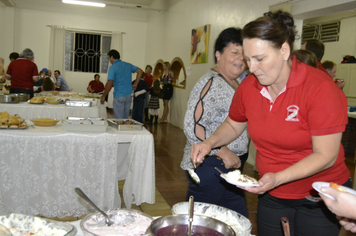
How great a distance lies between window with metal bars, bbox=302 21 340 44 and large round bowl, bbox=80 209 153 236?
9183 mm

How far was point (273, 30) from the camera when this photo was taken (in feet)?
3.67

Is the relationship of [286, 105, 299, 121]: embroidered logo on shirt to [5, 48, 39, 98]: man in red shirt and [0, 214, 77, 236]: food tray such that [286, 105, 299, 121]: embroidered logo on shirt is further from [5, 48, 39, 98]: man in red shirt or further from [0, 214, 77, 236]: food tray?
[5, 48, 39, 98]: man in red shirt

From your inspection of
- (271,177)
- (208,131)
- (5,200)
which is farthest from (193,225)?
(5,200)

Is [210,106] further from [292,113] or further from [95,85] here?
[95,85]

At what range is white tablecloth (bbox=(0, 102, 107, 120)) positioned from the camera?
152 inches

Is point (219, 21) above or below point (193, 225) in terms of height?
above

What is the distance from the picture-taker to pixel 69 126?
8.35ft

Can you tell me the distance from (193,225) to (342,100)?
65 cm

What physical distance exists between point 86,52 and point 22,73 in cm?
687

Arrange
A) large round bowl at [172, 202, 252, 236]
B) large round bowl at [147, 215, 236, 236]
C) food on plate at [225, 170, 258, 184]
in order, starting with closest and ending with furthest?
1. large round bowl at [147, 215, 236, 236]
2. large round bowl at [172, 202, 252, 236]
3. food on plate at [225, 170, 258, 184]

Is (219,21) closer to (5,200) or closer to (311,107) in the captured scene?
(5,200)

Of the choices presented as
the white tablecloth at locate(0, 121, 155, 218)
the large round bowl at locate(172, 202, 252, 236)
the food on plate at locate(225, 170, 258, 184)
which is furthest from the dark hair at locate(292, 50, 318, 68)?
the large round bowl at locate(172, 202, 252, 236)

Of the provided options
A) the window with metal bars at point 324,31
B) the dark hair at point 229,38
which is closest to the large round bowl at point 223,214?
the dark hair at point 229,38

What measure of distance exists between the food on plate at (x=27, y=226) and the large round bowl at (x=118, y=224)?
65 millimetres
